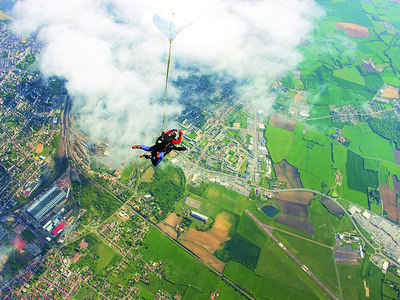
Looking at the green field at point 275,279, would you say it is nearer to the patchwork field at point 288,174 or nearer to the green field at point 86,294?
the patchwork field at point 288,174

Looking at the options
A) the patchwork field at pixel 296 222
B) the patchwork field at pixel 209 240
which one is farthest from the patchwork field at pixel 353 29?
the patchwork field at pixel 209 240

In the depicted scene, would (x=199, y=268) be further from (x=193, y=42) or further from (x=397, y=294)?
(x=193, y=42)

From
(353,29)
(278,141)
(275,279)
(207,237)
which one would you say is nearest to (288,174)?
(278,141)

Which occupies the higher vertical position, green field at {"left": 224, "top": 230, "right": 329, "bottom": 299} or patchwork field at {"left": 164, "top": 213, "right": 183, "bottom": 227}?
patchwork field at {"left": 164, "top": 213, "right": 183, "bottom": 227}

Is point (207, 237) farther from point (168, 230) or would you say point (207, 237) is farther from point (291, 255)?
point (291, 255)

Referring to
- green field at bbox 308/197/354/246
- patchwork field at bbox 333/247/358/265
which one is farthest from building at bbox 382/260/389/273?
green field at bbox 308/197/354/246

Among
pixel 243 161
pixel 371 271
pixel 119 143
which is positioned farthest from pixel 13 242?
pixel 371 271

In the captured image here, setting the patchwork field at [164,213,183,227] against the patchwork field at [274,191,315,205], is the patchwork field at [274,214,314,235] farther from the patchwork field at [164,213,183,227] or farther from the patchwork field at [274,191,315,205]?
the patchwork field at [164,213,183,227]
